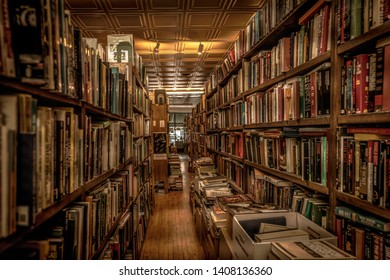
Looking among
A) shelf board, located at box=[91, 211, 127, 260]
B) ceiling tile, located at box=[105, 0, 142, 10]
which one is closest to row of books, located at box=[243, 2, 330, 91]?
shelf board, located at box=[91, 211, 127, 260]

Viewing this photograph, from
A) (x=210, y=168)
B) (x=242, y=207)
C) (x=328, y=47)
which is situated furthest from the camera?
(x=210, y=168)

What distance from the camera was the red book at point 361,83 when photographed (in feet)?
3.56

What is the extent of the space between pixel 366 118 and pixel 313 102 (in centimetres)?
41

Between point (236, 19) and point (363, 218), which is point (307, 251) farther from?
point (236, 19)

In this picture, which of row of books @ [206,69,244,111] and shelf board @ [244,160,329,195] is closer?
shelf board @ [244,160,329,195]

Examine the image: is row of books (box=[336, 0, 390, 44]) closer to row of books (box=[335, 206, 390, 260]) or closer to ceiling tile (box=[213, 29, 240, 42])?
row of books (box=[335, 206, 390, 260])

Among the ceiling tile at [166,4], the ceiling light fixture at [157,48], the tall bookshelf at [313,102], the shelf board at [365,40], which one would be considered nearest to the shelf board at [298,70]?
the tall bookshelf at [313,102]

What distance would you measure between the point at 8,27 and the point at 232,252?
4.72 ft

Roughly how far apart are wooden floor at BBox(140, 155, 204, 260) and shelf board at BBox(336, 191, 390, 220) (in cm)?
206

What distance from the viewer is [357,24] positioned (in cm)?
113

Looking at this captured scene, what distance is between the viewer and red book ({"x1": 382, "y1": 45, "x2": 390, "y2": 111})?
3.22 ft
